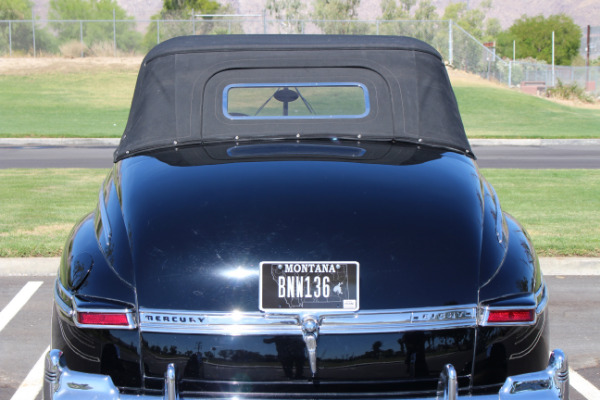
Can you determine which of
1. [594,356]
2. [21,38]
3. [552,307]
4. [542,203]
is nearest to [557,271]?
[552,307]

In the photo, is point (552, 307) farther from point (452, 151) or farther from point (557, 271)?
point (452, 151)

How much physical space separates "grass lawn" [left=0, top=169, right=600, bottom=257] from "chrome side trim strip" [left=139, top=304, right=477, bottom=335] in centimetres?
479

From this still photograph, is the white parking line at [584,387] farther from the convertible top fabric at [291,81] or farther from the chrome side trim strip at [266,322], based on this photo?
the chrome side trim strip at [266,322]

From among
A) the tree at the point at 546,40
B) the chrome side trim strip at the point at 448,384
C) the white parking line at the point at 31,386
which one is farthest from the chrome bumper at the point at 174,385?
the tree at the point at 546,40

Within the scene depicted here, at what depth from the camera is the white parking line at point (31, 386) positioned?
4.27 m

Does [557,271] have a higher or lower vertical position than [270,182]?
lower

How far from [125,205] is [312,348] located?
1.01 metres

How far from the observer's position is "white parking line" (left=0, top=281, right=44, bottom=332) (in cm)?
568

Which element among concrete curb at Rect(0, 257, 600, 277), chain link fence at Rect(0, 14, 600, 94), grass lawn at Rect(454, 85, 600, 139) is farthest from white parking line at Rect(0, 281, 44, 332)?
chain link fence at Rect(0, 14, 600, 94)

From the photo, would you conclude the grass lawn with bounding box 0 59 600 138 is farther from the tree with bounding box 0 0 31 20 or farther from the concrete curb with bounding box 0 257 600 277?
the tree with bounding box 0 0 31 20

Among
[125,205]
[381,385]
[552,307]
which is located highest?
[125,205]

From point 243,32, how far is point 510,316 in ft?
149

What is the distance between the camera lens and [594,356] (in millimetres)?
4980

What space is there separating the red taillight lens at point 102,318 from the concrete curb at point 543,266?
14.5 ft
